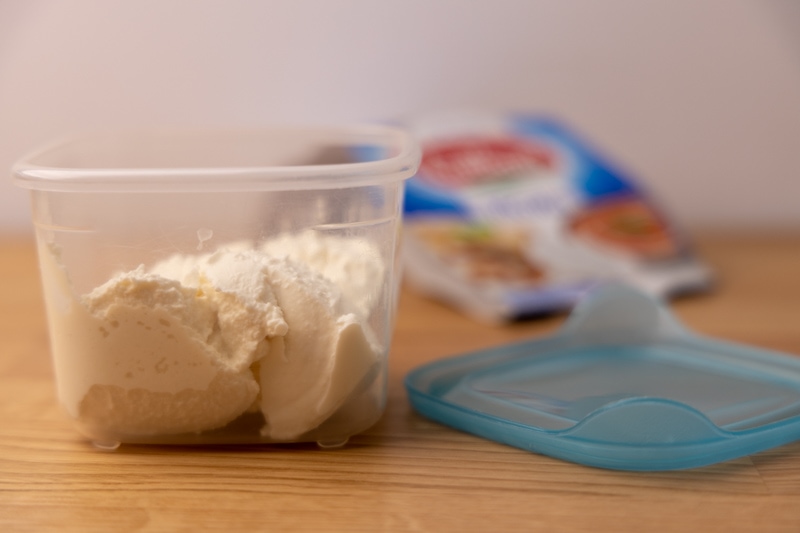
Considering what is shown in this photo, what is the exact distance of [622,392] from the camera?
2.10 ft

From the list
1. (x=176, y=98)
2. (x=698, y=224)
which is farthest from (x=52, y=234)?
(x=698, y=224)

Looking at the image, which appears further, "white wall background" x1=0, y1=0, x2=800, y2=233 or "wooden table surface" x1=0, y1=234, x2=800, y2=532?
"white wall background" x1=0, y1=0, x2=800, y2=233

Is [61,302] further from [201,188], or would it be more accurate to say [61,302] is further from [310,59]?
[310,59]

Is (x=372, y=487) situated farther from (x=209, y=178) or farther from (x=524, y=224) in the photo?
(x=524, y=224)

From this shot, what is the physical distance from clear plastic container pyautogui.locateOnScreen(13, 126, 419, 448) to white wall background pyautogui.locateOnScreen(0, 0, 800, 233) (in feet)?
1.98

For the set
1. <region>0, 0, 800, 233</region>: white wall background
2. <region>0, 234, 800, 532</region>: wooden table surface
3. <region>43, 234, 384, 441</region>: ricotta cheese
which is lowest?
<region>0, 234, 800, 532</region>: wooden table surface

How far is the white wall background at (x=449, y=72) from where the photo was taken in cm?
115

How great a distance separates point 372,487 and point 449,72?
0.78m

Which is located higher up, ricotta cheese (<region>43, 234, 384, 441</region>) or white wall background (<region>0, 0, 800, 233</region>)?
white wall background (<region>0, 0, 800, 233</region>)

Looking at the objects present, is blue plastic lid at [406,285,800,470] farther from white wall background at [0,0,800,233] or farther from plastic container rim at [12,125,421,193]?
white wall background at [0,0,800,233]

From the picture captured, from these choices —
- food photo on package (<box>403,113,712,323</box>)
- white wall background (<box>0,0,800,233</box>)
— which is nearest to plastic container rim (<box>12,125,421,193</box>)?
food photo on package (<box>403,113,712,323</box>)

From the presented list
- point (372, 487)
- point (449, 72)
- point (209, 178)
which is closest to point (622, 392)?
point (372, 487)

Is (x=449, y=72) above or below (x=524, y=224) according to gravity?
above

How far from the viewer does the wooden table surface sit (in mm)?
483
